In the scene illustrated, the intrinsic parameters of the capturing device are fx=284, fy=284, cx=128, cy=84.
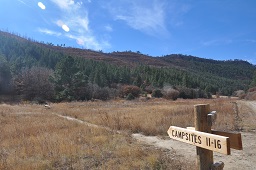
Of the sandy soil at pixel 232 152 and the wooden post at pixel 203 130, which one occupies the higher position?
the wooden post at pixel 203 130

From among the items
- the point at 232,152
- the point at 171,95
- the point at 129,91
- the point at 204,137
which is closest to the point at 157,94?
the point at 171,95

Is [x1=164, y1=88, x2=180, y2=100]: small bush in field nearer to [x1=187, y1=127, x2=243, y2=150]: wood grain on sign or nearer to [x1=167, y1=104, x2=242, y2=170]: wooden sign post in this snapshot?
[x1=167, y1=104, x2=242, y2=170]: wooden sign post

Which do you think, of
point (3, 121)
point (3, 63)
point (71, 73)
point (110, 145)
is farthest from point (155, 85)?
point (110, 145)

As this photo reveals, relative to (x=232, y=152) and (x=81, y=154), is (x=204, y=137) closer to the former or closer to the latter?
(x=81, y=154)

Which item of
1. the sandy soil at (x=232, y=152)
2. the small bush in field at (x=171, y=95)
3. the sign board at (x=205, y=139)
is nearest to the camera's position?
the sign board at (x=205, y=139)

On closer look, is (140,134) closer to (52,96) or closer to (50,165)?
(50,165)

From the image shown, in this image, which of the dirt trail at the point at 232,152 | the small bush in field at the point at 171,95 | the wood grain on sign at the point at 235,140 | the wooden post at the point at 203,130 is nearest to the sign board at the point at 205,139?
the wooden post at the point at 203,130

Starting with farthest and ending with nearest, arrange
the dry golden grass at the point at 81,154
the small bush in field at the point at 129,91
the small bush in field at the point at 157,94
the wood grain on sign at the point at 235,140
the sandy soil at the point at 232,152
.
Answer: the small bush in field at the point at 157,94 < the small bush in field at the point at 129,91 < the sandy soil at the point at 232,152 < the dry golden grass at the point at 81,154 < the wood grain on sign at the point at 235,140

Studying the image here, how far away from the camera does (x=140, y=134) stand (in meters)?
13.0

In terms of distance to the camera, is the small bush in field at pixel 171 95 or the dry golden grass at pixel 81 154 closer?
the dry golden grass at pixel 81 154

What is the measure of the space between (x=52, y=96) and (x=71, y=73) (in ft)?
21.8

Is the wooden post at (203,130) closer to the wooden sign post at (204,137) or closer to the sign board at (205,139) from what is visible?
the wooden sign post at (204,137)

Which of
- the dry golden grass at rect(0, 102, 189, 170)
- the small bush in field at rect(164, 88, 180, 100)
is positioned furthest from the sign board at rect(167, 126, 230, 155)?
the small bush in field at rect(164, 88, 180, 100)

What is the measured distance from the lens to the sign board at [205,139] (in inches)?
129
